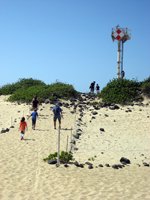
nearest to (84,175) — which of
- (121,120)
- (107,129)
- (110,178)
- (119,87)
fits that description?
(110,178)

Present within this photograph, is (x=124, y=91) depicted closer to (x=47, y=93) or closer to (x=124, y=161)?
(x=47, y=93)

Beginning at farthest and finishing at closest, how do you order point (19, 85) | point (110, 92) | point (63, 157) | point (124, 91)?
point (19, 85), point (110, 92), point (124, 91), point (63, 157)

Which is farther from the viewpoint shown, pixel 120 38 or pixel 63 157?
pixel 120 38

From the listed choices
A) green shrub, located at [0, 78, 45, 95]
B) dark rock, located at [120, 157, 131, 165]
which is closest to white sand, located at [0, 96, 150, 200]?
dark rock, located at [120, 157, 131, 165]

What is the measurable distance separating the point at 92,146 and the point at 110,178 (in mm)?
6852

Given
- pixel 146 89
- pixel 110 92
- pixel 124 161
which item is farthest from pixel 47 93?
pixel 124 161

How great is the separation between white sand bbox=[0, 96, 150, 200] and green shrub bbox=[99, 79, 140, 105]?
19.5 ft

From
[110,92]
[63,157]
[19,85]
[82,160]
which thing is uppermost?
[19,85]

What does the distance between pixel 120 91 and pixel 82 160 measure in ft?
73.4

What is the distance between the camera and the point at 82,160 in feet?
58.4

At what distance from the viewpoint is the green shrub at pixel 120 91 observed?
127ft

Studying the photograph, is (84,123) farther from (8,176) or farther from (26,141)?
(8,176)

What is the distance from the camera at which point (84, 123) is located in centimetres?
2902

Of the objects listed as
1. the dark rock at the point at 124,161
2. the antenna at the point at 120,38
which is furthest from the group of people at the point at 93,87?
the dark rock at the point at 124,161
